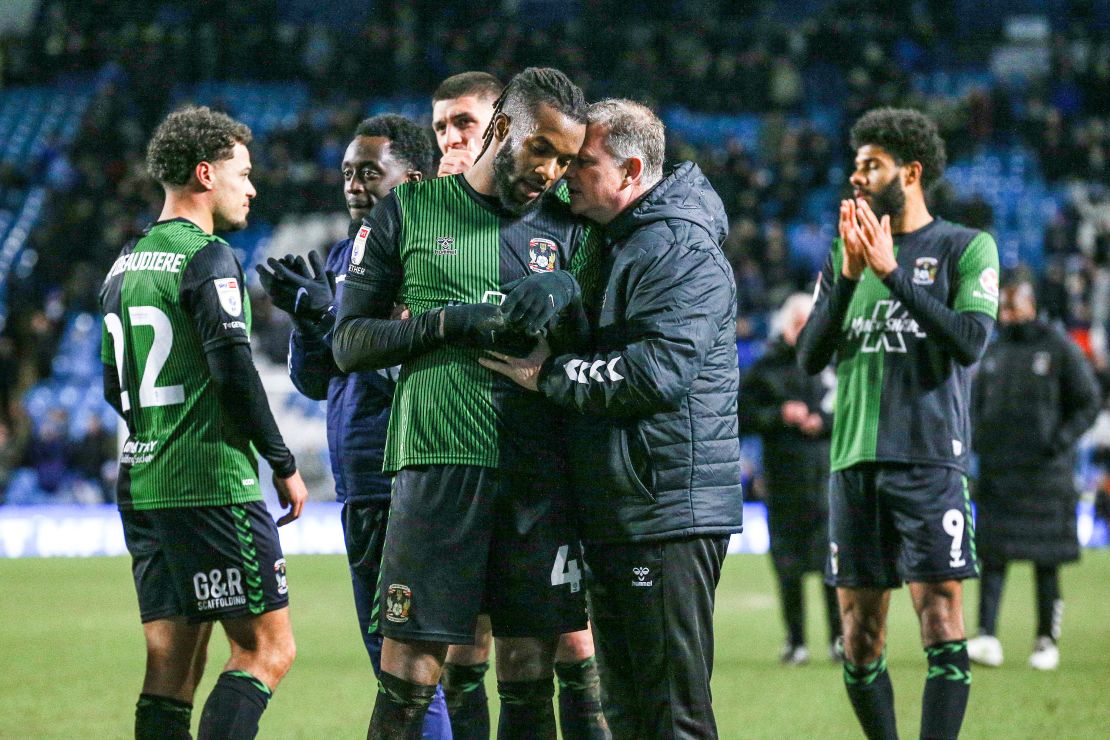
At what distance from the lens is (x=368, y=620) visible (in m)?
4.57

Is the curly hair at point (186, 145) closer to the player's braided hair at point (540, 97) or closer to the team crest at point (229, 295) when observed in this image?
the team crest at point (229, 295)

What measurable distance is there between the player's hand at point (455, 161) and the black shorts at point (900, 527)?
6.04ft

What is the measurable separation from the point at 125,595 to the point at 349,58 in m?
15.8

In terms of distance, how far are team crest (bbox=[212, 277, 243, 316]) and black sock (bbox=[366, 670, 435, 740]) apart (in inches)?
54.7

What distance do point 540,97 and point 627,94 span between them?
20.8 m

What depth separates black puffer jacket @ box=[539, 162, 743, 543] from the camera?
3617 mm

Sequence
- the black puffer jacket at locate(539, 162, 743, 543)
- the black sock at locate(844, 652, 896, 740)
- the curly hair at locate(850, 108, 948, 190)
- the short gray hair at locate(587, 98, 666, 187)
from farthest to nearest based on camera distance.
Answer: the curly hair at locate(850, 108, 948, 190)
the black sock at locate(844, 652, 896, 740)
the short gray hair at locate(587, 98, 666, 187)
the black puffer jacket at locate(539, 162, 743, 543)

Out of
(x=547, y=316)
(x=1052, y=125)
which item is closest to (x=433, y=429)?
(x=547, y=316)

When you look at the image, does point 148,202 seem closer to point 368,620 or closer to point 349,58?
point 349,58

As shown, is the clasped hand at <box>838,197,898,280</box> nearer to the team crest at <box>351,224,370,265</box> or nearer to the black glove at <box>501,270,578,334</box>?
the black glove at <box>501,270,578,334</box>

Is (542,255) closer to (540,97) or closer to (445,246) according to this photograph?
(445,246)

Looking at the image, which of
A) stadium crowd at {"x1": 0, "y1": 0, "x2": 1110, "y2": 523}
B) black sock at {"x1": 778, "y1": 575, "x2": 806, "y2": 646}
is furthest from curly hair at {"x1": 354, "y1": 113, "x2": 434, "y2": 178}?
stadium crowd at {"x1": 0, "y1": 0, "x2": 1110, "y2": 523}

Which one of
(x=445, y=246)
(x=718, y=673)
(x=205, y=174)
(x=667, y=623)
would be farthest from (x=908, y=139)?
(x=718, y=673)

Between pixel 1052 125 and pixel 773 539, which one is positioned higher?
pixel 1052 125
